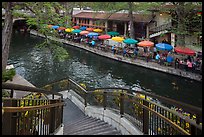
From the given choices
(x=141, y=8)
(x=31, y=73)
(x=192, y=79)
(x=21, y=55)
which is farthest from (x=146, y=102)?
(x=21, y=55)

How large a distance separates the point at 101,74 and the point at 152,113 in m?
15.6

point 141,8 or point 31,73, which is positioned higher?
point 141,8

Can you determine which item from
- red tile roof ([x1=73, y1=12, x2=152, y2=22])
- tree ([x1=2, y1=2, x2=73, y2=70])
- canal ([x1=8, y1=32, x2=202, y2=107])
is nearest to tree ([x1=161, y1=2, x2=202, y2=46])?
canal ([x1=8, y1=32, x2=202, y2=107])

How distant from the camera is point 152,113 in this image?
4426 mm

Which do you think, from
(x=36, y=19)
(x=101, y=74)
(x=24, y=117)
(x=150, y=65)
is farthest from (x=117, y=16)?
(x=24, y=117)

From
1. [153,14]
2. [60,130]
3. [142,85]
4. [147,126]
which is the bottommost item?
[142,85]

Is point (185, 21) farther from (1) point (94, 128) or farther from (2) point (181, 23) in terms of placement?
(1) point (94, 128)

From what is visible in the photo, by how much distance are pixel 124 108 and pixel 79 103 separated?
3.86 metres

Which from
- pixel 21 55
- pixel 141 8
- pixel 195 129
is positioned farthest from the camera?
pixel 21 55

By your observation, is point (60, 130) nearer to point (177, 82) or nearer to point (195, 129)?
point (195, 129)

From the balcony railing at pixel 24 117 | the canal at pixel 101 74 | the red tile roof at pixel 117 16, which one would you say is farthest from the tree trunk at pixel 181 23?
the balcony railing at pixel 24 117

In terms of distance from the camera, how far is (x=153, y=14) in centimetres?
2727

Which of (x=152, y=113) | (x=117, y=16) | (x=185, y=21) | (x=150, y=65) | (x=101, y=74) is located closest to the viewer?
(x=152, y=113)

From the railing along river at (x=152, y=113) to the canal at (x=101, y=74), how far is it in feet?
25.3
